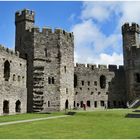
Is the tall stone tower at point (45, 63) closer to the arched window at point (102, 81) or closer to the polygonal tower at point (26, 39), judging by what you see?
the polygonal tower at point (26, 39)

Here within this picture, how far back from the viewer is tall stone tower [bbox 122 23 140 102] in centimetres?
5806

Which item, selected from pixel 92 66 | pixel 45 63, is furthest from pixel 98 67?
pixel 45 63

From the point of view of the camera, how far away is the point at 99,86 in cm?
5972

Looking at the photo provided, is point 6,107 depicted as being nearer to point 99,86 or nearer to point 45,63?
point 45,63

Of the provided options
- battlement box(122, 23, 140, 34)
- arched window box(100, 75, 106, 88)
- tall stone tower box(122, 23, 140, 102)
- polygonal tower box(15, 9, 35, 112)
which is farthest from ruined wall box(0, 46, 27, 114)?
battlement box(122, 23, 140, 34)

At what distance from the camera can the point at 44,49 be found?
46.9 metres

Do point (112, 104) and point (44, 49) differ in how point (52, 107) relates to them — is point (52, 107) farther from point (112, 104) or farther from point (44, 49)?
point (112, 104)

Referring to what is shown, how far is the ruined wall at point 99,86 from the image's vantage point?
57.8m

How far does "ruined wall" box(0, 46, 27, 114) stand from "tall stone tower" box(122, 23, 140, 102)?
2181 cm

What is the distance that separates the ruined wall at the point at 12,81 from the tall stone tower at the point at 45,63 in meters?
1.28

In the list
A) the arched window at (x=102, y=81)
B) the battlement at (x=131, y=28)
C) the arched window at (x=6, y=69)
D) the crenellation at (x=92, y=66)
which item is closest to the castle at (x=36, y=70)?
the arched window at (x=6, y=69)

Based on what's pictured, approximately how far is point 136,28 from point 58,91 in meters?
23.0

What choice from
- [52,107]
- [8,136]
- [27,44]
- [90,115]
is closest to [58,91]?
[52,107]

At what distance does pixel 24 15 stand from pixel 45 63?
27.9 ft
